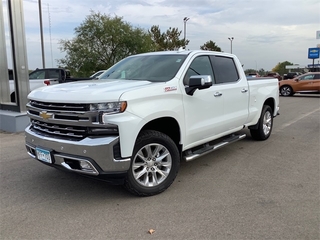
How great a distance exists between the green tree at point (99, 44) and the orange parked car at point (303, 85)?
12.2 metres

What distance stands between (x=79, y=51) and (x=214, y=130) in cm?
2313

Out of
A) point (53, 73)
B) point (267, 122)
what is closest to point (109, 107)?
point (267, 122)

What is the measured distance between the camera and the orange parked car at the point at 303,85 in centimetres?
2020

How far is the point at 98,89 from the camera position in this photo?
3693 millimetres

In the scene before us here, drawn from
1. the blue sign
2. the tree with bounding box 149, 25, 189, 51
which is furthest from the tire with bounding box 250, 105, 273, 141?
the blue sign

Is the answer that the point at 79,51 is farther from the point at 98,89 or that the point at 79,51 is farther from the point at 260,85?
the point at 98,89

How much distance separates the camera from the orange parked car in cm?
2020

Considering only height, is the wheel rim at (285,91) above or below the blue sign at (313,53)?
below

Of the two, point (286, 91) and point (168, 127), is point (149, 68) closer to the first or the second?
point (168, 127)

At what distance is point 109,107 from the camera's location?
347 centimetres

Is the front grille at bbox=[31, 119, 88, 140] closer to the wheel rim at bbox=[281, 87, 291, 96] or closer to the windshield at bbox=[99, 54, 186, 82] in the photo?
the windshield at bbox=[99, 54, 186, 82]

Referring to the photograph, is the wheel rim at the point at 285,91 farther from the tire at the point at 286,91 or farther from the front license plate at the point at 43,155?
the front license plate at the point at 43,155

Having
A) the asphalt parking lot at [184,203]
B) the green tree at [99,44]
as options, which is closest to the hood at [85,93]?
the asphalt parking lot at [184,203]

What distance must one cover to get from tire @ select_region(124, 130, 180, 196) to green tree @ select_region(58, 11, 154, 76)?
23.3m
